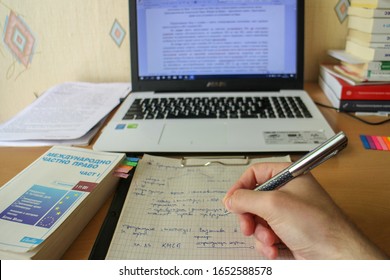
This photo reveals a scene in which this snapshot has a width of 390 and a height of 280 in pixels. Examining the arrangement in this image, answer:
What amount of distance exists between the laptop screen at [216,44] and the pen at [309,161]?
17.0 inches

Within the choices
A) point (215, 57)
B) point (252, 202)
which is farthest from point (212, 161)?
point (215, 57)

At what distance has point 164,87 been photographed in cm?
79

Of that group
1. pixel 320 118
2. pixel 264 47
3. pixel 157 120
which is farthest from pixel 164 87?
pixel 320 118

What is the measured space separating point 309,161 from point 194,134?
0.27m

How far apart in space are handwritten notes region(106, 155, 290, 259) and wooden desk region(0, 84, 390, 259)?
5 cm

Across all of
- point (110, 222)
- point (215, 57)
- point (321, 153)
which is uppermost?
point (215, 57)

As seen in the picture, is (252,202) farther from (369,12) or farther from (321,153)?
(369,12)

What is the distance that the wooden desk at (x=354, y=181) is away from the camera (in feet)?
1.31

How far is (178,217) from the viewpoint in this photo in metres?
0.43

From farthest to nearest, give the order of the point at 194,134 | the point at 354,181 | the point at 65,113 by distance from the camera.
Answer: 1. the point at 65,113
2. the point at 194,134
3. the point at 354,181

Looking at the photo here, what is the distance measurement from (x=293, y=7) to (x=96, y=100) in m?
0.53

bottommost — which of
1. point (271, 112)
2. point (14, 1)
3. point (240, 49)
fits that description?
point (271, 112)

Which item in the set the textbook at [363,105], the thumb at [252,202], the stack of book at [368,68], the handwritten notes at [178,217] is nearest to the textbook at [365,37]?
the stack of book at [368,68]
